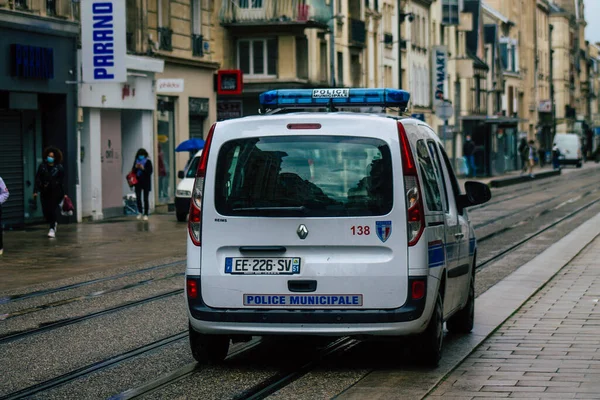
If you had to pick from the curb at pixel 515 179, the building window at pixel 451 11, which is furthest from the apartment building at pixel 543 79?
the curb at pixel 515 179

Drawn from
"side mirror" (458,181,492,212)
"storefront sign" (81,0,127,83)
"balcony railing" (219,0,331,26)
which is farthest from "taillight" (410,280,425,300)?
"balcony railing" (219,0,331,26)

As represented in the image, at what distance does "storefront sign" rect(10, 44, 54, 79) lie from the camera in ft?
91.8

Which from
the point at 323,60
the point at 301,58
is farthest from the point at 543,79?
the point at 301,58

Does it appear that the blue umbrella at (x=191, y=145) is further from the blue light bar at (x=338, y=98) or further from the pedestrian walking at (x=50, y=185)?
the blue light bar at (x=338, y=98)

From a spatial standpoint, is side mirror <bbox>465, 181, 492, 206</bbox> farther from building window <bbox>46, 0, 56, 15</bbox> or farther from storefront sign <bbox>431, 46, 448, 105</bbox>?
storefront sign <bbox>431, 46, 448, 105</bbox>

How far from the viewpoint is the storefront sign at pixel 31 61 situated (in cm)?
2797

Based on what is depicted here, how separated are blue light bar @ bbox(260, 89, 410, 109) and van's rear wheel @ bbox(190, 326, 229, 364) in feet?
7.34

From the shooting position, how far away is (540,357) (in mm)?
9602

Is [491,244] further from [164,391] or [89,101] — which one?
[164,391]

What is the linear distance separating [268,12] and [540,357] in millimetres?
37444

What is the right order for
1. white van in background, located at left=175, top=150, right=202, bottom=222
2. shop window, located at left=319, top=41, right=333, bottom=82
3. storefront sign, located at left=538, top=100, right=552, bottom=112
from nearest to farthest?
white van in background, located at left=175, top=150, right=202, bottom=222
shop window, located at left=319, top=41, right=333, bottom=82
storefront sign, located at left=538, top=100, right=552, bottom=112

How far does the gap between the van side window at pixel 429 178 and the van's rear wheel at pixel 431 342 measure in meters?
0.67

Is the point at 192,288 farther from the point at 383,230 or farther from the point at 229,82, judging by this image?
the point at 229,82

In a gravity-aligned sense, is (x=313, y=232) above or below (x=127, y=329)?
above
